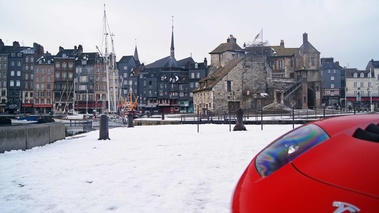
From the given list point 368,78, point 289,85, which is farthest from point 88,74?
point 368,78

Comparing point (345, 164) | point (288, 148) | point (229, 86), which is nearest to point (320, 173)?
point (345, 164)

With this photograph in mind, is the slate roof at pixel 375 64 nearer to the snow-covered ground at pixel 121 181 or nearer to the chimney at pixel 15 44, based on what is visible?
the snow-covered ground at pixel 121 181

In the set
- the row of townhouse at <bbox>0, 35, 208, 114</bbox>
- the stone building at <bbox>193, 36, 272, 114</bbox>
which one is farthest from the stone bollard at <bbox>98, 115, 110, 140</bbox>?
the row of townhouse at <bbox>0, 35, 208, 114</bbox>

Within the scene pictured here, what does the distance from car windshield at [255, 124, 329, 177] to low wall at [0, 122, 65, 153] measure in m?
8.78

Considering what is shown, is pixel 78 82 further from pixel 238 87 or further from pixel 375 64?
pixel 375 64

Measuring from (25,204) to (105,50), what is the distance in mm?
46503

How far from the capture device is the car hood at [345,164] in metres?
1.62

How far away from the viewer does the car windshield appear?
1.99 metres

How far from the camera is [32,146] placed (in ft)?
33.0

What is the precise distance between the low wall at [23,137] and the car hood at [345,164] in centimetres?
918

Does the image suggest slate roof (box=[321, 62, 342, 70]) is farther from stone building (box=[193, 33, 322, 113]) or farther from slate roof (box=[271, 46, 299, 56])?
slate roof (box=[271, 46, 299, 56])

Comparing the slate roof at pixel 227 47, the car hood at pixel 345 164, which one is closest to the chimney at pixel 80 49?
the slate roof at pixel 227 47

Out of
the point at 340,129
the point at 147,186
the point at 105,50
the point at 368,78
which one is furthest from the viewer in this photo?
the point at 368,78

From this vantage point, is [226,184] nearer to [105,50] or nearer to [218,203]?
[218,203]
